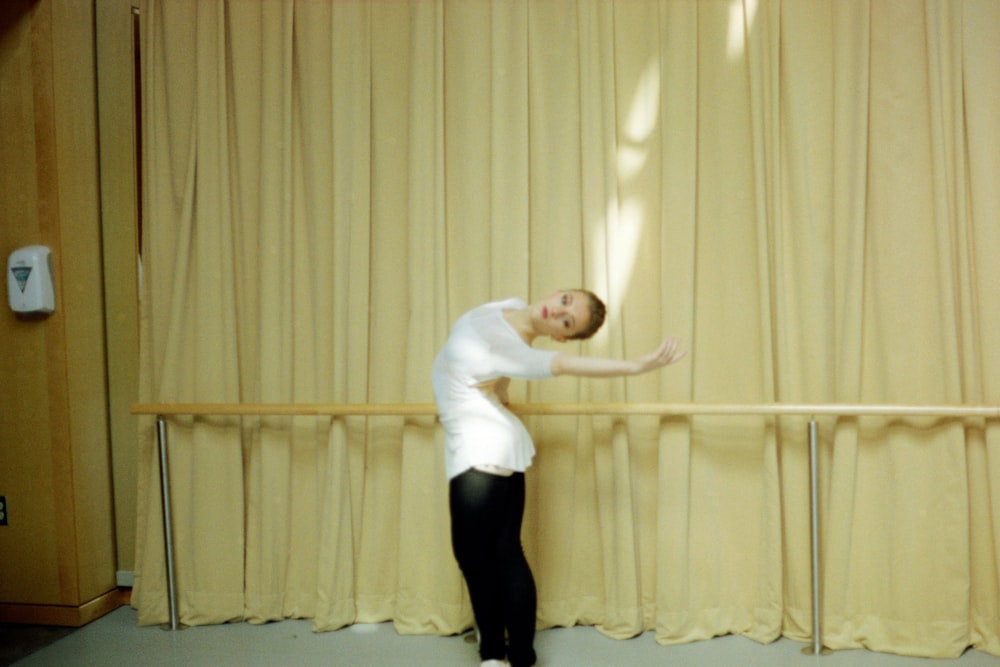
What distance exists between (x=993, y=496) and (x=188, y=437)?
Answer: 9.37 feet

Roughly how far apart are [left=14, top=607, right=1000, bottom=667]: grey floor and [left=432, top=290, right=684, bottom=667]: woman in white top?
0.32m

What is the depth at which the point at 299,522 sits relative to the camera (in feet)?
9.77

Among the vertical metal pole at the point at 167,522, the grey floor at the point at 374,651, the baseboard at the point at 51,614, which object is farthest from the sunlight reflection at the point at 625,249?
the baseboard at the point at 51,614

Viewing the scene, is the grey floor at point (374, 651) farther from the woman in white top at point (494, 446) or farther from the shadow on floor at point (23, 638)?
the woman in white top at point (494, 446)

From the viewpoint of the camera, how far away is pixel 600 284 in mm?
2807

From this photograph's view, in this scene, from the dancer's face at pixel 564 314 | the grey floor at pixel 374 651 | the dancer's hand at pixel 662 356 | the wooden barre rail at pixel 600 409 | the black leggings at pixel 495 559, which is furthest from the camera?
the grey floor at pixel 374 651

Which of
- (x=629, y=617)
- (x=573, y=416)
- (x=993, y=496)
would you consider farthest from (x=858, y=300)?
(x=629, y=617)

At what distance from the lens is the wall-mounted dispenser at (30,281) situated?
9.49ft

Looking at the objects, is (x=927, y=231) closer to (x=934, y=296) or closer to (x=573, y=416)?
(x=934, y=296)

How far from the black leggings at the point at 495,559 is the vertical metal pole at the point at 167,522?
3.96ft

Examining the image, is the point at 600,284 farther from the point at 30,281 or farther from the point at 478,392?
the point at 30,281

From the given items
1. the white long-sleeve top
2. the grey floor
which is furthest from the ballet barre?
the white long-sleeve top

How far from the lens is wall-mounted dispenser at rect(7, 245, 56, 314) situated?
2.89 m

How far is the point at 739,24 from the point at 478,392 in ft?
5.18
